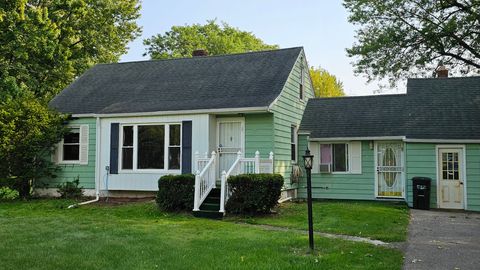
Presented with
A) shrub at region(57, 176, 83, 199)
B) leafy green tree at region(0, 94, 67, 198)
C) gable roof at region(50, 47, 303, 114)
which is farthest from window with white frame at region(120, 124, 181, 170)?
leafy green tree at region(0, 94, 67, 198)

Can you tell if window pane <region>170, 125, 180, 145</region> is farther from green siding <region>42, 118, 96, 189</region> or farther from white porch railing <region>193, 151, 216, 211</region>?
green siding <region>42, 118, 96, 189</region>

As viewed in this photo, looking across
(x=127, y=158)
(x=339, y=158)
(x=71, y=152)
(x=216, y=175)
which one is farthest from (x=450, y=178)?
(x=71, y=152)

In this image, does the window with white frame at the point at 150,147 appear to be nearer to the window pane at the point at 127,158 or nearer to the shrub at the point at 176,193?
the window pane at the point at 127,158

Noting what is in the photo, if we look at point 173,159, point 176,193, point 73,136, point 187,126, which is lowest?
point 176,193

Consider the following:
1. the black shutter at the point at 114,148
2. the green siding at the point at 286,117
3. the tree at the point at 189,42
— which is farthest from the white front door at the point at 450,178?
the tree at the point at 189,42

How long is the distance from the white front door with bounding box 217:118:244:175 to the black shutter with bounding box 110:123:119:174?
354cm

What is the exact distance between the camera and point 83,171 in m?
15.9

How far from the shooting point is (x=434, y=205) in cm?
1508

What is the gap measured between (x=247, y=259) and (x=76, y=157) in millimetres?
11229

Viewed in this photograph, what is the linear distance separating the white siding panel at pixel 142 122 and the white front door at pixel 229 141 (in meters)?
0.75

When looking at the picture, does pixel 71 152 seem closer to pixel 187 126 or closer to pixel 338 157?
pixel 187 126

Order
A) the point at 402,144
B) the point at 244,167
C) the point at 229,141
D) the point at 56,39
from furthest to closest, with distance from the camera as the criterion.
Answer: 1. the point at 56,39
2. the point at 402,144
3. the point at 229,141
4. the point at 244,167

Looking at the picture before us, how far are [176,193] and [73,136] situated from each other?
627 centimetres

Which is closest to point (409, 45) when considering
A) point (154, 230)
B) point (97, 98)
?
point (97, 98)
